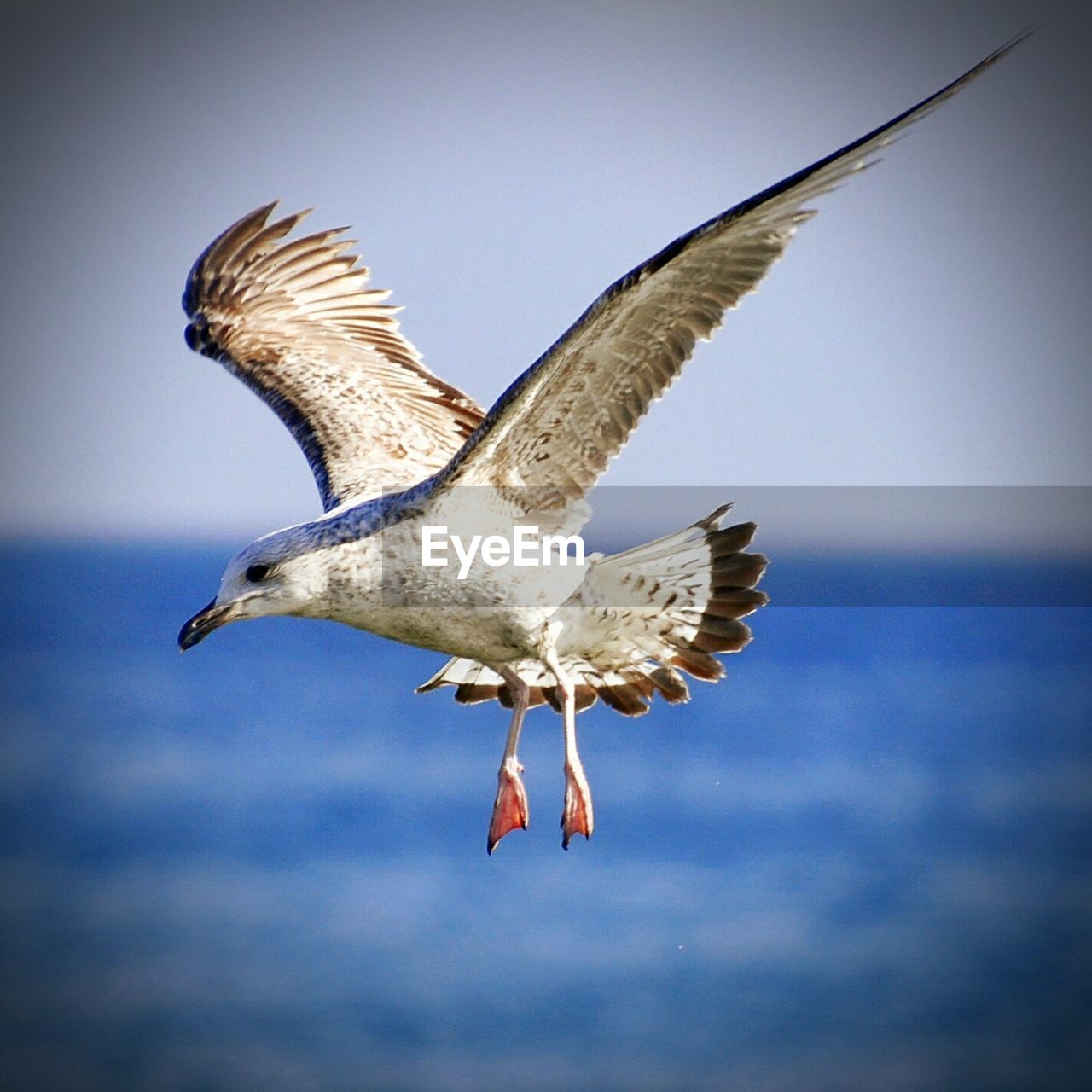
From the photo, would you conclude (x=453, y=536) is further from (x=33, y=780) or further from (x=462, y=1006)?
(x=33, y=780)

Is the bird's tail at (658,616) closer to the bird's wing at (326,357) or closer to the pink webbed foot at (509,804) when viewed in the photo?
the pink webbed foot at (509,804)

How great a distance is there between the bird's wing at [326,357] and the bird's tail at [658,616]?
97 centimetres

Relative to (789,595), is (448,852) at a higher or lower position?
lower

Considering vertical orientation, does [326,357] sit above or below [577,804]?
above

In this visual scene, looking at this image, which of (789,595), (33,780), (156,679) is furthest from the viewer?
(156,679)

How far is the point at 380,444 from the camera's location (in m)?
7.73

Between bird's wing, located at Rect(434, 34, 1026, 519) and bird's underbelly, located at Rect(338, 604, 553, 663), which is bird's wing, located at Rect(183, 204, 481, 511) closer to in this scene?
bird's underbelly, located at Rect(338, 604, 553, 663)

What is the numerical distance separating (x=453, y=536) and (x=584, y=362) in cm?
81

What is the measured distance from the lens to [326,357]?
8.50 metres

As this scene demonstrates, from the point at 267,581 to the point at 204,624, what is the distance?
285 millimetres

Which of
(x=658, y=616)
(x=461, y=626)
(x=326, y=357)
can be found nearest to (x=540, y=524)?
(x=461, y=626)

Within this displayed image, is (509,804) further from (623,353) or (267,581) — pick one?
(623,353)

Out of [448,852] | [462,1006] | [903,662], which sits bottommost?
[462,1006]

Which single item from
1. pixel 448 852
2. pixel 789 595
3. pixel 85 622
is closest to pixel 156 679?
pixel 85 622
